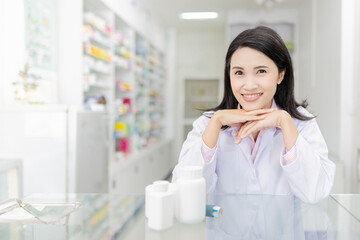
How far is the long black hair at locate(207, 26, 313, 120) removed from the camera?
1.25 meters

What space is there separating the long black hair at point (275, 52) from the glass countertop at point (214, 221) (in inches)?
17.3

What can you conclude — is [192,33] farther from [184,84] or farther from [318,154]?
[318,154]

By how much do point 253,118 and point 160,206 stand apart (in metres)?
0.59

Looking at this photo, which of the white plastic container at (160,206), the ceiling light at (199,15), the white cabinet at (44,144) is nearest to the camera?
the white plastic container at (160,206)

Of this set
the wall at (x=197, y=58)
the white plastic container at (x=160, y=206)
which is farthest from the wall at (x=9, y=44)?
the wall at (x=197, y=58)

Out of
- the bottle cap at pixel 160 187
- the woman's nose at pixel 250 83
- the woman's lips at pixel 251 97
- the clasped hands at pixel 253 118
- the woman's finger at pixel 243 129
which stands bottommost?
the bottle cap at pixel 160 187

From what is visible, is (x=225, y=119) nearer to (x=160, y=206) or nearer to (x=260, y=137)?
(x=260, y=137)

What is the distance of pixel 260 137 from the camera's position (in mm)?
1439

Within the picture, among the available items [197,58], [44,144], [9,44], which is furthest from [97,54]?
[197,58]

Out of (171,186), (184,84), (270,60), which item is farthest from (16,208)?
(184,84)

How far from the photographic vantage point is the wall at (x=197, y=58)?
7.68 metres

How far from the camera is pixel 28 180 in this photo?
7.57ft

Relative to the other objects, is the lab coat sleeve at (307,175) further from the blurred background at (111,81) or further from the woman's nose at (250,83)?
the blurred background at (111,81)

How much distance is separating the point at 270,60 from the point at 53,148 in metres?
1.63
